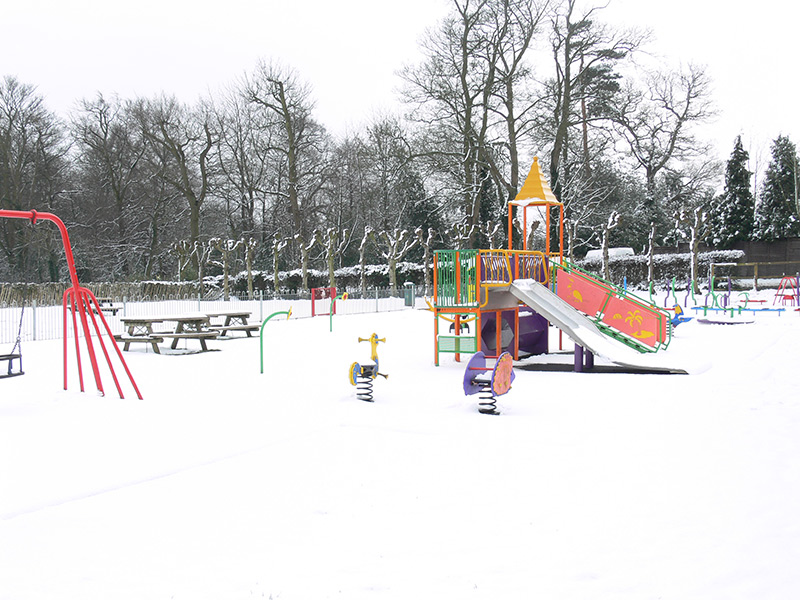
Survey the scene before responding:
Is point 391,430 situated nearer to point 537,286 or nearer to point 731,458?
point 731,458

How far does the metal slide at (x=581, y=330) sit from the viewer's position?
11328 mm

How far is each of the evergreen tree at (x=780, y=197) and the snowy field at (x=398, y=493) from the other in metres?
33.8

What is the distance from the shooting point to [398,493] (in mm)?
5195

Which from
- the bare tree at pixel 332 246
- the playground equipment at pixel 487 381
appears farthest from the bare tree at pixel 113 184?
the playground equipment at pixel 487 381

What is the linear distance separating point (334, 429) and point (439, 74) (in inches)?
1223

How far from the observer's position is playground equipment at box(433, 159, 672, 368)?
1234 centimetres

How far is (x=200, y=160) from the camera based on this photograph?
4031cm

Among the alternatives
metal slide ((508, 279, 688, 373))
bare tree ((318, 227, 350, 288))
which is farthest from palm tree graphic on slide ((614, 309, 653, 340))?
bare tree ((318, 227, 350, 288))

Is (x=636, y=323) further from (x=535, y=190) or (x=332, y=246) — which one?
(x=332, y=246)

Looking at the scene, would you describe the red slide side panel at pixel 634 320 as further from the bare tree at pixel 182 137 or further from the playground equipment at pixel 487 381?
the bare tree at pixel 182 137

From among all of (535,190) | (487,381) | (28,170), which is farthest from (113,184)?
(487,381)

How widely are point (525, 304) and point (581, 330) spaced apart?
1446mm

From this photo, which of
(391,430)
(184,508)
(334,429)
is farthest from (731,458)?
(184,508)

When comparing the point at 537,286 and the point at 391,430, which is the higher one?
the point at 537,286
